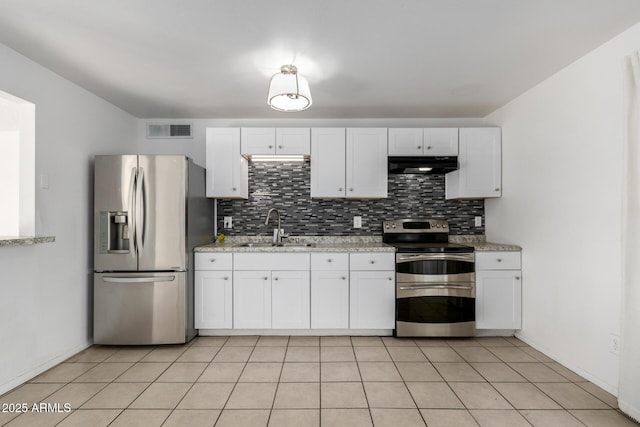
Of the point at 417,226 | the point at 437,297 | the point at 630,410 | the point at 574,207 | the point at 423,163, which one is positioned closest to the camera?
the point at 630,410

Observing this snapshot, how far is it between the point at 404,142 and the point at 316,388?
101 inches

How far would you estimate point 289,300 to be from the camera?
3.22m

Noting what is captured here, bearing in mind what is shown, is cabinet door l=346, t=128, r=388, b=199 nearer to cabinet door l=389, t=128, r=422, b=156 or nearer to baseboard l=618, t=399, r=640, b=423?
cabinet door l=389, t=128, r=422, b=156

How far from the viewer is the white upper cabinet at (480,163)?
3504 mm

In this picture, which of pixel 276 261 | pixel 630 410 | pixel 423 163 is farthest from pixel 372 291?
pixel 630 410

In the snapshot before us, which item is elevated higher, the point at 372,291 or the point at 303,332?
the point at 372,291

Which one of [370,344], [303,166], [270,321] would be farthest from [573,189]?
[270,321]

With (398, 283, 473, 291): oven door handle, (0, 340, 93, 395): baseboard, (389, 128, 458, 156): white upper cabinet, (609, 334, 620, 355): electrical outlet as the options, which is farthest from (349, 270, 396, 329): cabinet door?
(0, 340, 93, 395): baseboard

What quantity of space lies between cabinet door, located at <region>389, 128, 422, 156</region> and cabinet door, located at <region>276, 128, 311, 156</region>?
916mm

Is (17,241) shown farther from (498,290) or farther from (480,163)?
(480,163)

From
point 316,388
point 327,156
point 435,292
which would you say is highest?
point 327,156

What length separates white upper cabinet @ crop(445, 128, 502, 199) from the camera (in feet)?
11.5

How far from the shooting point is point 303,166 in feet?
12.6

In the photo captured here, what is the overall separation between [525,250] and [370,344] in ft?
5.75
